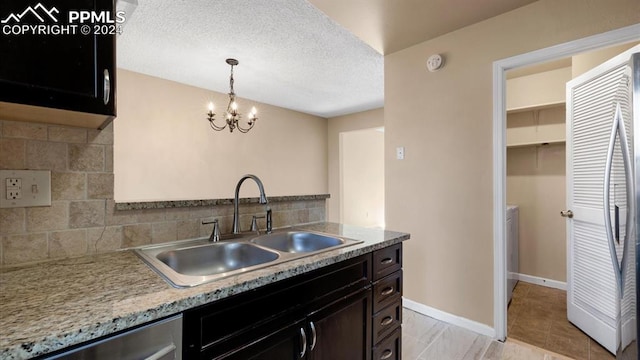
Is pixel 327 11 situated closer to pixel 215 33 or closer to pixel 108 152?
pixel 215 33

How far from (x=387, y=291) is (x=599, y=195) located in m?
1.72

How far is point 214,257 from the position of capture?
4.39ft

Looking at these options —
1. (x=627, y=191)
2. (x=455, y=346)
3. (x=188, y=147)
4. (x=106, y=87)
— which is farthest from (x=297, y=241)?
(x=188, y=147)

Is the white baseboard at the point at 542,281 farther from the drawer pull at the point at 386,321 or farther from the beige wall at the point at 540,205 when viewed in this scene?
the drawer pull at the point at 386,321

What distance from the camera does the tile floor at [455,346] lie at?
75.0 inches

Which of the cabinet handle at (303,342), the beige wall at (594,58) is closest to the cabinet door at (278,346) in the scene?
the cabinet handle at (303,342)

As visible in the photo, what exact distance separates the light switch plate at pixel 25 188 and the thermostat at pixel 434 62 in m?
2.56

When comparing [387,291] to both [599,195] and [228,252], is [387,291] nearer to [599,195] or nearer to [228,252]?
[228,252]

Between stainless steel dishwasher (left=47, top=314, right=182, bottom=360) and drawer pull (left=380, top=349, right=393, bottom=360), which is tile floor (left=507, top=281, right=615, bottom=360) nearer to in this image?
drawer pull (left=380, top=349, right=393, bottom=360)

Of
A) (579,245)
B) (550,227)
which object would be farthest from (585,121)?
(550,227)

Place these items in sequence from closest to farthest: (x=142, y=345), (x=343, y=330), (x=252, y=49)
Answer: (x=142, y=345) → (x=343, y=330) → (x=252, y=49)

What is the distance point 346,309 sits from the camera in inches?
48.1

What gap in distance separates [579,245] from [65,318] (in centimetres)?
300

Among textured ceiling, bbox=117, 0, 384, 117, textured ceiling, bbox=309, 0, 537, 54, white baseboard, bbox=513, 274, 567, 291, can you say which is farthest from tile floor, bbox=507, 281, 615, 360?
textured ceiling, bbox=117, 0, 384, 117
